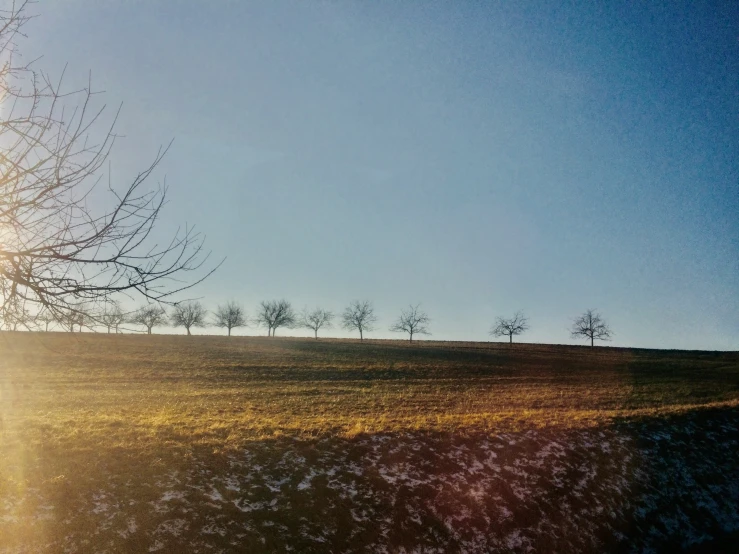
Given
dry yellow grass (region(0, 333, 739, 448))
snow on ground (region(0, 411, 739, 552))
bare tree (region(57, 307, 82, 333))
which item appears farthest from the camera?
dry yellow grass (region(0, 333, 739, 448))

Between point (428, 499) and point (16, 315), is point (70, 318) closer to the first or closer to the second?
point (16, 315)

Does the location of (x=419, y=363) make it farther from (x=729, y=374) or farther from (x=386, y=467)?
(x=386, y=467)

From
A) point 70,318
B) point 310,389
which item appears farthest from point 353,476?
point 310,389

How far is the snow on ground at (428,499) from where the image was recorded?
857 cm

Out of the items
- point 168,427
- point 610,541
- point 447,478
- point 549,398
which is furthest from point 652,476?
point 168,427

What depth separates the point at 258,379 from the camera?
3284 centimetres

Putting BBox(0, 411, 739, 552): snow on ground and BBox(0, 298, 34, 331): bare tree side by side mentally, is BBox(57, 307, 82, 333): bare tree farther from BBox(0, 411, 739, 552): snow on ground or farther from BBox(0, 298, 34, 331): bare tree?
BBox(0, 411, 739, 552): snow on ground

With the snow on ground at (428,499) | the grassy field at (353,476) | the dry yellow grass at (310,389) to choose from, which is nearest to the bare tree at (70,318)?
the dry yellow grass at (310,389)

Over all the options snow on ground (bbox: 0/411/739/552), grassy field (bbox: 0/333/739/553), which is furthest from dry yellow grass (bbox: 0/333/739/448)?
snow on ground (bbox: 0/411/739/552)

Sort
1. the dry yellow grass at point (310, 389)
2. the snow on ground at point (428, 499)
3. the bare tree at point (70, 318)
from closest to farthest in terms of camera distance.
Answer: the bare tree at point (70, 318), the snow on ground at point (428, 499), the dry yellow grass at point (310, 389)

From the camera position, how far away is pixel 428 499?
10.7 m

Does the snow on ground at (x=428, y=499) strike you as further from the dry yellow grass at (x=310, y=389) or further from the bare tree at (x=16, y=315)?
the bare tree at (x=16, y=315)

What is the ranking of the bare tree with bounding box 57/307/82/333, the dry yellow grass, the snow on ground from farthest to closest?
the dry yellow grass < the snow on ground < the bare tree with bounding box 57/307/82/333

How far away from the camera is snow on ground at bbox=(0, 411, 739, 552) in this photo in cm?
857
